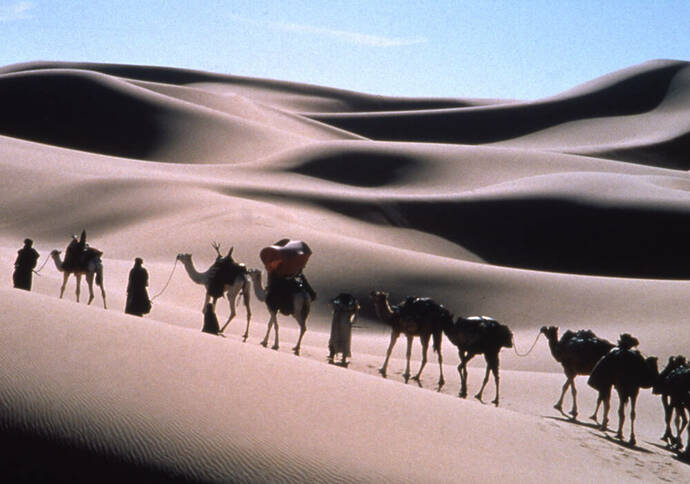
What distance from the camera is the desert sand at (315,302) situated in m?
5.96

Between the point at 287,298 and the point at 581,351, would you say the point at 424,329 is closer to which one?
the point at 287,298

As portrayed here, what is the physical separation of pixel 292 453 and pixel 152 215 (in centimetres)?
2838

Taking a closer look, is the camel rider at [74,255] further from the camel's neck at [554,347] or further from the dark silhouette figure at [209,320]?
A: the camel's neck at [554,347]

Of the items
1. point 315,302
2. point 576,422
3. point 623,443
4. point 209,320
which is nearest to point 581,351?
point 576,422

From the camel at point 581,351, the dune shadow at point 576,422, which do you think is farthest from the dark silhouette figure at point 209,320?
the camel at point 581,351

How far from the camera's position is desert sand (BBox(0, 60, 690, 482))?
5.96 metres

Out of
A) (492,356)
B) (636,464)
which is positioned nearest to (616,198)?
(492,356)

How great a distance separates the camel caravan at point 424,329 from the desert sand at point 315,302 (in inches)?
27.8

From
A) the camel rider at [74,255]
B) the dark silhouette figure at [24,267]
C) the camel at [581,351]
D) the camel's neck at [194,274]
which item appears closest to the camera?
the camel at [581,351]

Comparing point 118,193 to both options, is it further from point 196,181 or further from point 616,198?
point 616,198

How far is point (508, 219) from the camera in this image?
42594 millimetres

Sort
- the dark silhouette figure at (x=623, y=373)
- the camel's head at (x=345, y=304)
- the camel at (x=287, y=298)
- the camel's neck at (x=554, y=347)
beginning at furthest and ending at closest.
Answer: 1. the camel's head at (x=345, y=304)
2. the camel at (x=287, y=298)
3. the camel's neck at (x=554, y=347)
4. the dark silhouette figure at (x=623, y=373)

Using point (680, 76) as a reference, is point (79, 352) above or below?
below

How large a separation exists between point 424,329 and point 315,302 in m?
9.98
